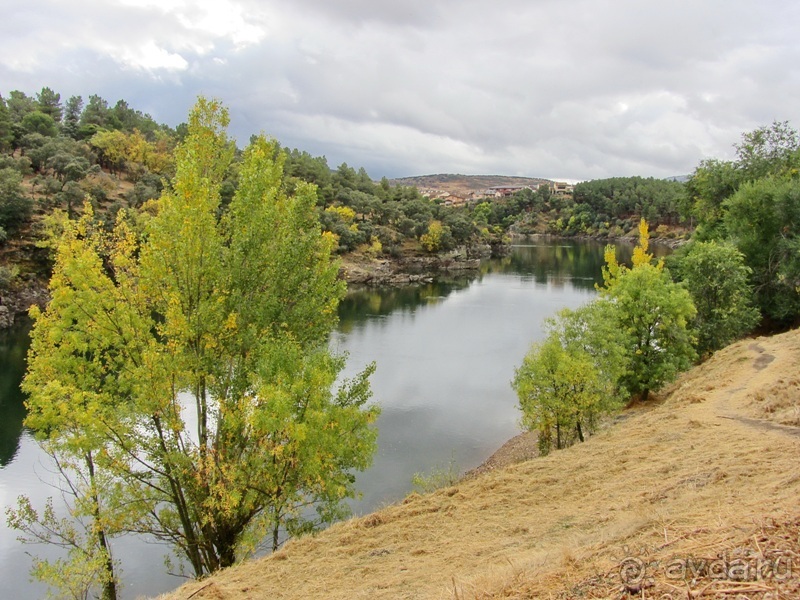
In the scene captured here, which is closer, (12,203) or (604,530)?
(604,530)

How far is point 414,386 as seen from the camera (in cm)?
3153

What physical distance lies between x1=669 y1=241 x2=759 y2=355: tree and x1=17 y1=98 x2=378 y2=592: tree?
69.2 ft

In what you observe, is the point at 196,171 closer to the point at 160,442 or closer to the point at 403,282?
the point at 160,442

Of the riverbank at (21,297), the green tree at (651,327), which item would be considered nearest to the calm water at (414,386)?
the riverbank at (21,297)

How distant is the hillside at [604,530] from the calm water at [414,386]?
8448mm

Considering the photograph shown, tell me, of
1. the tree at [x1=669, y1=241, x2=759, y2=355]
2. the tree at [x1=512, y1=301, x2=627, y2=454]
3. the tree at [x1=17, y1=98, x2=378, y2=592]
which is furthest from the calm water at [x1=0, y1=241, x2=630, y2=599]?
the tree at [x1=669, y1=241, x2=759, y2=355]

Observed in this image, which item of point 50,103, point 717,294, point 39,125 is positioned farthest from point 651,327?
point 50,103

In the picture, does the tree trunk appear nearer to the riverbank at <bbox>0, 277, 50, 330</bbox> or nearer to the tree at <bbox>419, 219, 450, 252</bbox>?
the riverbank at <bbox>0, 277, 50, 330</bbox>

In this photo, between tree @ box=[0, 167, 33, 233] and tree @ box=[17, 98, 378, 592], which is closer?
tree @ box=[17, 98, 378, 592]

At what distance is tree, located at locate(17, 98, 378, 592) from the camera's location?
9977mm

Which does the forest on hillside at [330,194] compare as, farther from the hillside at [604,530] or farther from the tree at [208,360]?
the hillside at [604,530]

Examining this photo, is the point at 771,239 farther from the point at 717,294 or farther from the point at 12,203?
the point at 12,203

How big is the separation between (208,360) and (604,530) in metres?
7.83

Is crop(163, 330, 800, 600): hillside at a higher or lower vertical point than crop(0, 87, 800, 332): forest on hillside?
lower
